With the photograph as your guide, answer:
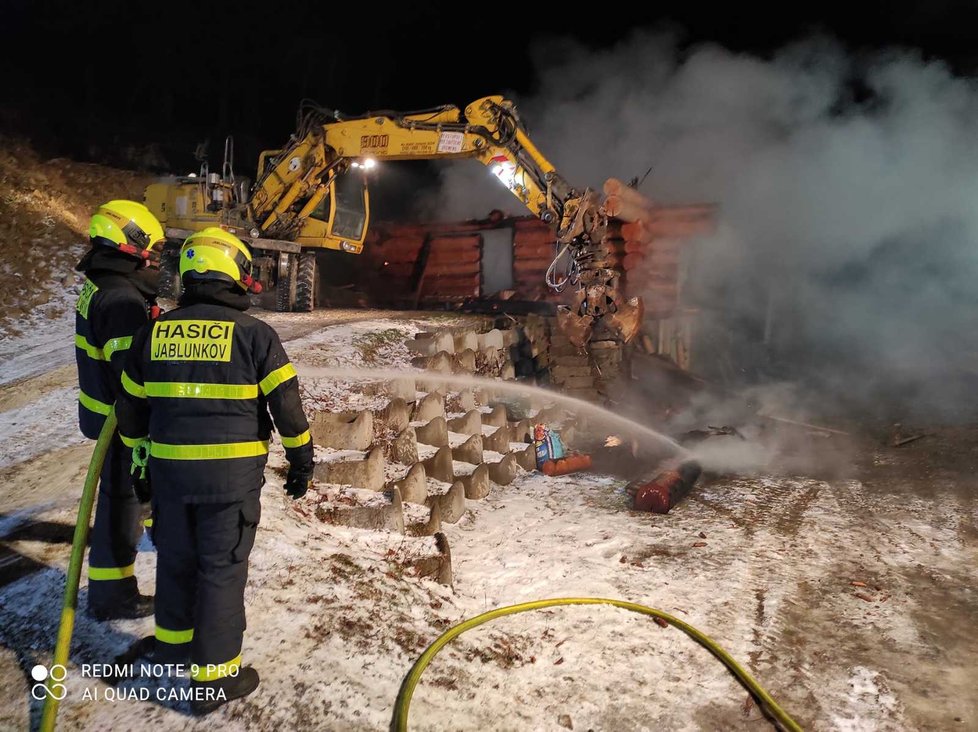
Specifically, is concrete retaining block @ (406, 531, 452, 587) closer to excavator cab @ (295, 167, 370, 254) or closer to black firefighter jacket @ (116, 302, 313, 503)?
black firefighter jacket @ (116, 302, 313, 503)

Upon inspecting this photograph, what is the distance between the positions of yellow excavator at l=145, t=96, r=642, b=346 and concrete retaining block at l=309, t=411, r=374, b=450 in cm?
383

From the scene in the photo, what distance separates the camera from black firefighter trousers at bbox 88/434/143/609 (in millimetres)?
2965

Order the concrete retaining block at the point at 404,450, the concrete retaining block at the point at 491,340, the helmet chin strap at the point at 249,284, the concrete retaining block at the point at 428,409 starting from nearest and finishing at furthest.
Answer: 1. the helmet chin strap at the point at 249,284
2. the concrete retaining block at the point at 404,450
3. the concrete retaining block at the point at 428,409
4. the concrete retaining block at the point at 491,340

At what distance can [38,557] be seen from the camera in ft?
11.1

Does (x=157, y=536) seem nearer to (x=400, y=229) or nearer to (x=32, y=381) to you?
(x=32, y=381)

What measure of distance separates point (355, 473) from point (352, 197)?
844 cm

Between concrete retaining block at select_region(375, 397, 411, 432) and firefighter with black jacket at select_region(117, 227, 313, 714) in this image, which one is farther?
concrete retaining block at select_region(375, 397, 411, 432)

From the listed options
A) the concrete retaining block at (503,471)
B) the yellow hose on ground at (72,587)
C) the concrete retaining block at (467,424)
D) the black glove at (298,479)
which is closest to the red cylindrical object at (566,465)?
the concrete retaining block at (503,471)

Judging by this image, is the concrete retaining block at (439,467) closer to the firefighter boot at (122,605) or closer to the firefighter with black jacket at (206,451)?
the firefighter boot at (122,605)

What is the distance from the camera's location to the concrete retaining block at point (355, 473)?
16.5 ft

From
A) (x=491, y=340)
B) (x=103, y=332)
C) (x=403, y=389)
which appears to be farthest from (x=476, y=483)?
(x=103, y=332)

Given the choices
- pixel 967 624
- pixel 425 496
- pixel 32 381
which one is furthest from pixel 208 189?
pixel 967 624

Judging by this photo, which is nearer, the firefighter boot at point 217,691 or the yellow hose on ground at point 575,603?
the firefighter boot at point 217,691

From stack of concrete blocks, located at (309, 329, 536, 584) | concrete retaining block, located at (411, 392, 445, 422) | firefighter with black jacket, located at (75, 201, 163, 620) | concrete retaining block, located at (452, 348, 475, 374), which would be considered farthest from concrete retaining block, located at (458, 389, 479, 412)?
firefighter with black jacket, located at (75, 201, 163, 620)
